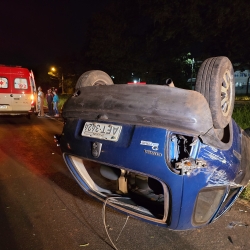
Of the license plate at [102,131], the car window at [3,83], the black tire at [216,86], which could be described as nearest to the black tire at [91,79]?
the license plate at [102,131]

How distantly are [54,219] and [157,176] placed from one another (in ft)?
6.00

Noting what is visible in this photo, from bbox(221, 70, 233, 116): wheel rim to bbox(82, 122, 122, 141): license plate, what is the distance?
0.97 metres

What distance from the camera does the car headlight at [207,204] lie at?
2600mm

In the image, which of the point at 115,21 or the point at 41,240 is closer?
the point at 41,240

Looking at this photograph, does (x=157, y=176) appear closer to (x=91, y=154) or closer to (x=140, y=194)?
(x=91, y=154)

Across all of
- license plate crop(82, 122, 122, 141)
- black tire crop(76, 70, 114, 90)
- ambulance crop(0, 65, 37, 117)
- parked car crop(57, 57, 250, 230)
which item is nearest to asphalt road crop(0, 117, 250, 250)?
parked car crop(57, 57, 250, 230)

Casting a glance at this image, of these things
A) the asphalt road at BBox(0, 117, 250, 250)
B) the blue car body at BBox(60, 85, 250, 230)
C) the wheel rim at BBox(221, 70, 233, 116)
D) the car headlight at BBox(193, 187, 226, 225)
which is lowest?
the asphalt road at BBox(0, 117, 250, 250)

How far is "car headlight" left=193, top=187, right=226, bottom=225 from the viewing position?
2.60 metres

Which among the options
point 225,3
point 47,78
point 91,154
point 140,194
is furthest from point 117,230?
point 47,78

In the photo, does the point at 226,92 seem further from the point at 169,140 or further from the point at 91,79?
the point at 91,79

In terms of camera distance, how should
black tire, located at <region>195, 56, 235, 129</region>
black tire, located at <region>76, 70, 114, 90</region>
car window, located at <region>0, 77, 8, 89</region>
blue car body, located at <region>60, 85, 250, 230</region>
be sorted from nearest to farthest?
blue car body, located at <region>60, 85, 250, 230</region>, black tire, located at <region>195, 56, 235, 129</region>, black tire, located at <region>76, 70, 114, 90</region>, car window, located at <region>0, 77, 8, 89</region>

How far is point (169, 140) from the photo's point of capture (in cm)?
222

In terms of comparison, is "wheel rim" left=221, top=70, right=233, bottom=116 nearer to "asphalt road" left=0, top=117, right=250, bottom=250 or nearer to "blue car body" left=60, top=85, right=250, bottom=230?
"blue car body" left=60, top=85, right=250, bottom=230

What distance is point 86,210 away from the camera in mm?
3736
